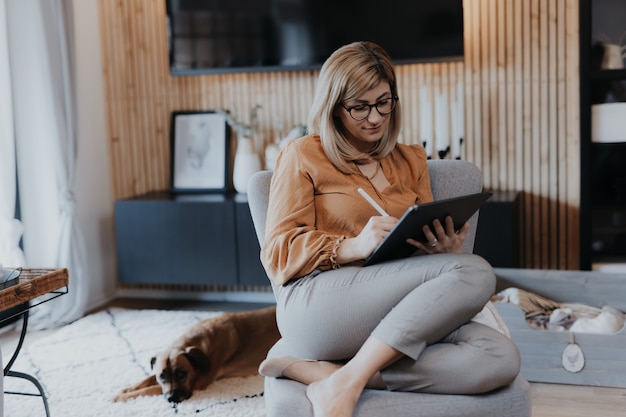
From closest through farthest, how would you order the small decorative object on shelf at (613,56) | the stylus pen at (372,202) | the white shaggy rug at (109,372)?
the stylus pen at (372,202) < the white shaggy rug at (109,372) < the small decorative object on shelf at (613,56)

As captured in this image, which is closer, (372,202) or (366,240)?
(366,240)

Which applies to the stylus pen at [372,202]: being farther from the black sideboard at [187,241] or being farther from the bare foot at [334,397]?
the black sideboard at [187,241]

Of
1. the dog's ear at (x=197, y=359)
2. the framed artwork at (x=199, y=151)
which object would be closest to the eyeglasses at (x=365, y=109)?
the dog's ear at (x=197, y=359)

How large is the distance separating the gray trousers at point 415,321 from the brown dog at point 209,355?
93 cm

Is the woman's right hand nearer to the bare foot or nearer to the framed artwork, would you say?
the bare foot

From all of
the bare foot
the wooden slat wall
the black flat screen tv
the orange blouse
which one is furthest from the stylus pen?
the black flat screen tv

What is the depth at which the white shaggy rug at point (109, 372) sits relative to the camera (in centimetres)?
268

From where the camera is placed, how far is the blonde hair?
2.11 metres

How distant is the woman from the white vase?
1861 mm

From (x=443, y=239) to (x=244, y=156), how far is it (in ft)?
7.34

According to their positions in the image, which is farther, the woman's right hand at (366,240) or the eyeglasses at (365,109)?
the eyeglasses at (365,109)

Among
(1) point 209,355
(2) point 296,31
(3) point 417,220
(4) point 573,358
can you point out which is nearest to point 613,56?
(4) point 573,358

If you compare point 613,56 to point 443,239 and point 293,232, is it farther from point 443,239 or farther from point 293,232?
point 293,232

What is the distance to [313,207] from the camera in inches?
81.5
